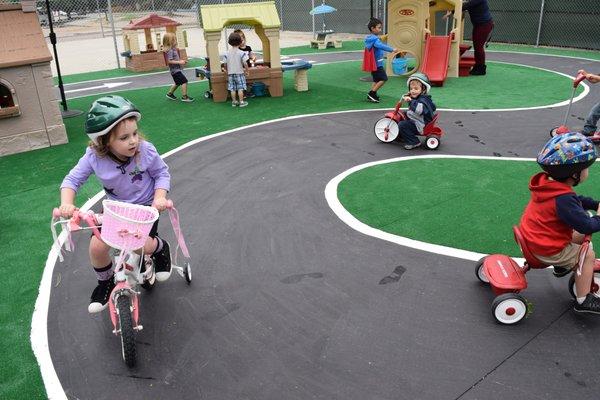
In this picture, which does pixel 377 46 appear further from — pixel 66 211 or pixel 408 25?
pixel 66 211

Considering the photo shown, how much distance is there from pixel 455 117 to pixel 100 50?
19278 mm

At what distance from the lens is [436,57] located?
13.2m

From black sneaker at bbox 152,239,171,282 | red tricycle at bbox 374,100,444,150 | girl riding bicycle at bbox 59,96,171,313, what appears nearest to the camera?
girl riding bicycle at bbox 59,96,171,313

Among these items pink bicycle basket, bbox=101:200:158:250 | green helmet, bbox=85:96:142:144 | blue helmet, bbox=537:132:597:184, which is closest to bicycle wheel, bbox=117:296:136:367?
pink bicycle basket, bbox=101:200:158:250

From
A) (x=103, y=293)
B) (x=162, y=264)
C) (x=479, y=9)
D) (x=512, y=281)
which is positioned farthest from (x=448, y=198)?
(x=479, y=9)

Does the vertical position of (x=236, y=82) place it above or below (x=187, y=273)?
above

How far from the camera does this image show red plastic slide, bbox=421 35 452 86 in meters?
12.9

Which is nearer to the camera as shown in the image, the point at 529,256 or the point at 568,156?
the point at 568,156

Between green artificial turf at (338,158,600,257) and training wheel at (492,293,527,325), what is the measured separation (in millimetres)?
1069

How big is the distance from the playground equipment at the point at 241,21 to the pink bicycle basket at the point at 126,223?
9110mm

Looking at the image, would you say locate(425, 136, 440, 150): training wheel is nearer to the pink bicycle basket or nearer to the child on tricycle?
the child on tricycle

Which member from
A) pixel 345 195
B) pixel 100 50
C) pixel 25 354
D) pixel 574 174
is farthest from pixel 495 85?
pixel 100 50

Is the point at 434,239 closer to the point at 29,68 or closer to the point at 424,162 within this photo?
the point at 424,162

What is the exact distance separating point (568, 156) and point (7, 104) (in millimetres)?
8902
